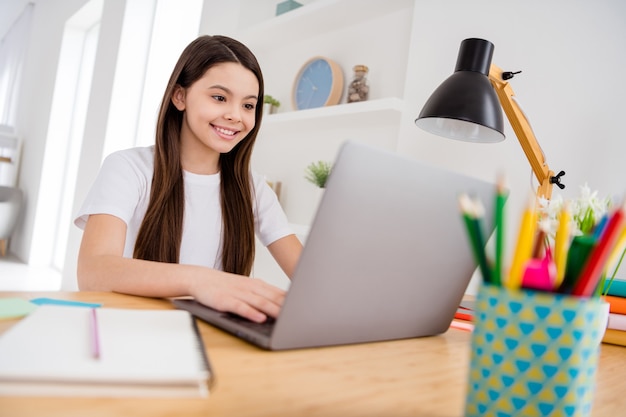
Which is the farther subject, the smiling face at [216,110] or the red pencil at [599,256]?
the smiling face at [216,110]

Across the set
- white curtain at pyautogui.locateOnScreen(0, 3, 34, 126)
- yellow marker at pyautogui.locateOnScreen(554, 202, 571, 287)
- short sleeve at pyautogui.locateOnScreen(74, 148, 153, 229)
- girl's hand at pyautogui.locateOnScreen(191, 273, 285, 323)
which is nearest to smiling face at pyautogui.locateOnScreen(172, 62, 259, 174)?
short sleeve at pyautogui.locateOnScreen(74, 148, 153, 229)

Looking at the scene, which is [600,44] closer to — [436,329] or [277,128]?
[436,329]

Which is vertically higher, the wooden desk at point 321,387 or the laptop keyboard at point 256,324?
the laptop keyboard at point 256,324

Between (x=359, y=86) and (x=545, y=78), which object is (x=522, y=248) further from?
(x=359, y=86)

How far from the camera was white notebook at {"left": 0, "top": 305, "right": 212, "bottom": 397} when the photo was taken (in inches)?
14.5

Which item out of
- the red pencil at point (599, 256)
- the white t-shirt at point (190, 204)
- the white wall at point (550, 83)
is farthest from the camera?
the white wall at point (550, 83)

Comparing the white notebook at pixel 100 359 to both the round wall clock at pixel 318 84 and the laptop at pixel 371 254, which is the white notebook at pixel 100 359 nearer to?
the laptop at pixel 371 254

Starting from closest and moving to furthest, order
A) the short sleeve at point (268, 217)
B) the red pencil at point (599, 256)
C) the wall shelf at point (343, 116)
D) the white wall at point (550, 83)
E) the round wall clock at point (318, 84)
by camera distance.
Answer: the red pencil at point (599, 256), the white wall at point (550, 83), the short sleeve at point (268, 217), the wall shelf at point (343, 116), the round wall clock at point (318, 84)

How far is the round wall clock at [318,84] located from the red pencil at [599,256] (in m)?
1.75

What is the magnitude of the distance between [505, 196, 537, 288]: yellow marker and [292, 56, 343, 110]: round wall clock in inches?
68.4

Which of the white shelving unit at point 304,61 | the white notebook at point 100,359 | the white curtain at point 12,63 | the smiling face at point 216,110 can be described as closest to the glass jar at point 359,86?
the white shelving unit at point 304,61

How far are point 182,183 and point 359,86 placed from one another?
2.98 feet

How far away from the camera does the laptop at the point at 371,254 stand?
49 centimetres

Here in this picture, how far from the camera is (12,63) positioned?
6.69 meters
